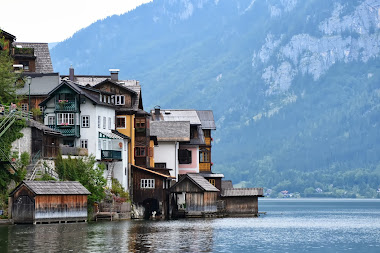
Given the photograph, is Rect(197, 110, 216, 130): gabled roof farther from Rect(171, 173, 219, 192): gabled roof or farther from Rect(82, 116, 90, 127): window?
Rect(82, 116, 90, 127): window

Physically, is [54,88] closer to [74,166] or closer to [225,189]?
[74,166]

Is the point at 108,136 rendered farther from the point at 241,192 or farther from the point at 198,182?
the point at 241,192

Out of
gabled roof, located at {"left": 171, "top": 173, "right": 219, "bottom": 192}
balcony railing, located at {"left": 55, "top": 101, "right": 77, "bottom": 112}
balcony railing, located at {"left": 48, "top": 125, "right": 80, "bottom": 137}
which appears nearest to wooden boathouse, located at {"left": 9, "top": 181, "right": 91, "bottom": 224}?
balcony railing, located at {"left": 48, "top": 125, "right": 80, "bottom": 137}

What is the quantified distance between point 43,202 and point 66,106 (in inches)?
937

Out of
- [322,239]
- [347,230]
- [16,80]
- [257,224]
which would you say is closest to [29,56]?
[16,80]

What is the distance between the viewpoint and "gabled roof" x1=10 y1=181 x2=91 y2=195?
332 feet

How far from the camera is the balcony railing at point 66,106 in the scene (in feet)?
402

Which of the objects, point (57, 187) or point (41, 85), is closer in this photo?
point (57, 187)

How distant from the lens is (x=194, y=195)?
132m

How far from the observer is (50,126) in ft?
404

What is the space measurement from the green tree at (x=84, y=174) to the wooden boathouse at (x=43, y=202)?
19.6 ft

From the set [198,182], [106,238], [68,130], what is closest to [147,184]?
[198,182]

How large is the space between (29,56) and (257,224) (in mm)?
50471

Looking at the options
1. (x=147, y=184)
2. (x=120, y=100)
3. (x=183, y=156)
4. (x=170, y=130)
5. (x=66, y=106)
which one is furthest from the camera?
(x=183, y=156)
